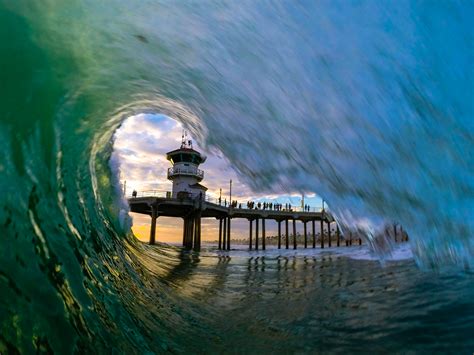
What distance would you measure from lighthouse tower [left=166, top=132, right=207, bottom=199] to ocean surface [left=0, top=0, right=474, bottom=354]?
31.5 metres

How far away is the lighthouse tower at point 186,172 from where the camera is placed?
37.7m

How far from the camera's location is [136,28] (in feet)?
13.7

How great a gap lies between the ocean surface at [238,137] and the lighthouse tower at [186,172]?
31.5m

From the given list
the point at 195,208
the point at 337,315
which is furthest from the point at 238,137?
the point at 195,208

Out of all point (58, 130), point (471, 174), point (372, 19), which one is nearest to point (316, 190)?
point (471, 174)

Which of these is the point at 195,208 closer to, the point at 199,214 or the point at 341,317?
the point at 199,214

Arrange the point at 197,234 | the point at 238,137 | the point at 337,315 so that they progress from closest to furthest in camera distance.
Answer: the point at 337,315 < the point at 238,137 < the point at 197,234

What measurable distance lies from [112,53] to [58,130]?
1.15 meters

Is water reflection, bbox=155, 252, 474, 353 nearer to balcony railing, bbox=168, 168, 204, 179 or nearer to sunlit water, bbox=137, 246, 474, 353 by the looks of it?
sunlit water, bbox=137, 246, 474, 353

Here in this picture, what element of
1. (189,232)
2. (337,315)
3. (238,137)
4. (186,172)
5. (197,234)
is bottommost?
(337,315)

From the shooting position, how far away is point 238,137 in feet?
20.7

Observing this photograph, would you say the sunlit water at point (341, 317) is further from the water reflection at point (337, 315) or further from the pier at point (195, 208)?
the pier at point (195, 208)

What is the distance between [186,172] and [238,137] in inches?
1260

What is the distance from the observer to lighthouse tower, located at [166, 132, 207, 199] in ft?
124
